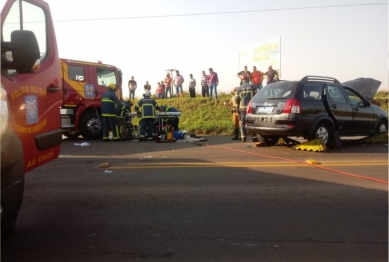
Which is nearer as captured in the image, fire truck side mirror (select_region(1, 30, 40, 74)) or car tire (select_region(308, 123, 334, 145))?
fire truck side mirror (select_region(1, 30, 40, 74))

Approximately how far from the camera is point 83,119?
13.4 metres

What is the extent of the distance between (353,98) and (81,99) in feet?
27.8

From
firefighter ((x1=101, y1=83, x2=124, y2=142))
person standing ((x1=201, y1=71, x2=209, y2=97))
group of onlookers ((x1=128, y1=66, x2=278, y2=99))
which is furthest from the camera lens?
person standing ((x1=201, y1=71, x2=209, y2=97))

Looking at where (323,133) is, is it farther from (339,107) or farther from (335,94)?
(335,94)

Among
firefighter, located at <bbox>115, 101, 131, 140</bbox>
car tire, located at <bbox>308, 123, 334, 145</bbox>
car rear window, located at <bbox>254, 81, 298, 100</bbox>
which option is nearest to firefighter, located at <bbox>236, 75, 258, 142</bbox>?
car rear window, located at <bbox>254, 81, 298, 100</bbox>

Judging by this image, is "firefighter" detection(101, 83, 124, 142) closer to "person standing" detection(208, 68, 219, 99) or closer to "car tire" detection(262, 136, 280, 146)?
"car tire" detection(262, 136, 280, 146)

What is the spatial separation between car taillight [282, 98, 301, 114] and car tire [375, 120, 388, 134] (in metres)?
3.43

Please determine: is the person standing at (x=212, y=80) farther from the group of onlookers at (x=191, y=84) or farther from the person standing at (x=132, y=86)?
the person standing at (x=132, y=86)

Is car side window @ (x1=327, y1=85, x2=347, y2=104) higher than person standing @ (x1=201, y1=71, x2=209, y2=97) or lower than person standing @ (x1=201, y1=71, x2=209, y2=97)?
lower

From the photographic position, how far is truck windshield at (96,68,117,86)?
46.1ft

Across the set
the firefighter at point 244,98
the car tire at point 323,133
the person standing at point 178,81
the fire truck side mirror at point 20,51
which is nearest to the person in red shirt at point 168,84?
the person standing at point 178,81

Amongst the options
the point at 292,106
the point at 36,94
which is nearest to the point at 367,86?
the point at 292,106

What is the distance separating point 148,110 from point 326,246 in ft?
31.2

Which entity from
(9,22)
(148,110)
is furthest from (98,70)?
(9,22)
